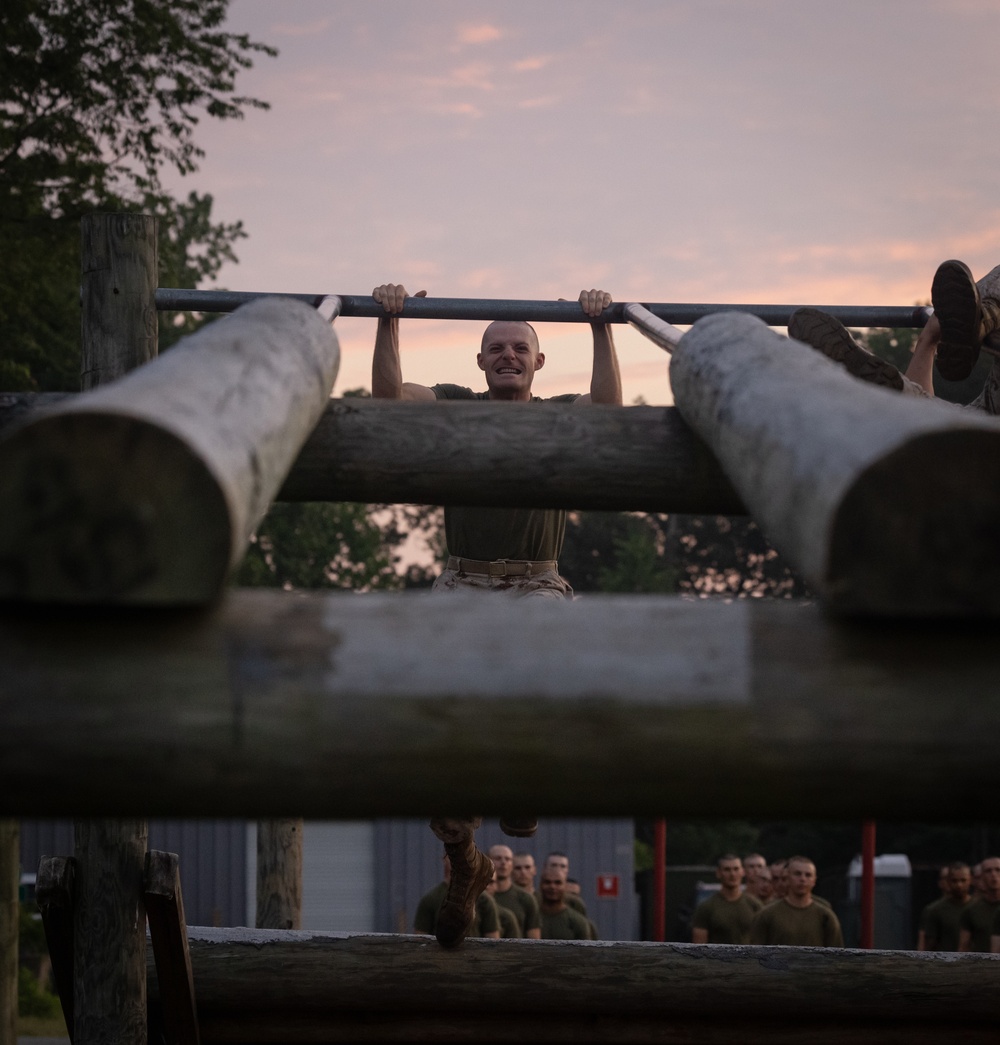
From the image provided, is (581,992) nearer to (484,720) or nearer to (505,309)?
(505,309)

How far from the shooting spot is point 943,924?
10828mm

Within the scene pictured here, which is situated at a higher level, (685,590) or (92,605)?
(685,590)

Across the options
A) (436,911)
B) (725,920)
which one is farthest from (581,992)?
(725,920)

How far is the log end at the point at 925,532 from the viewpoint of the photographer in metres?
1.81

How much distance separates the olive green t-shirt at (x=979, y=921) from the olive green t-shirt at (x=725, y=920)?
1.67 m

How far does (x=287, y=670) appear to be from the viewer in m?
1.90

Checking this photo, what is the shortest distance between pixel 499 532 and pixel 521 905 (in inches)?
224

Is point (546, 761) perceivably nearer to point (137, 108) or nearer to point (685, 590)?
point (137, 108)

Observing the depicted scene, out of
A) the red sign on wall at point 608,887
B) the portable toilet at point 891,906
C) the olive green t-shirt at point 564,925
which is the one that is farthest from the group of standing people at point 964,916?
the red sign on wall at point 608,887

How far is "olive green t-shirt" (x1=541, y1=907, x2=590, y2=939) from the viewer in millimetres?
10530

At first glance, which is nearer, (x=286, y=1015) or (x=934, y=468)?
(x=934, y=468)

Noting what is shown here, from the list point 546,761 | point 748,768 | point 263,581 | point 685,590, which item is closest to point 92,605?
point 546,761

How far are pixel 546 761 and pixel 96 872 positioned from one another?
3001mm

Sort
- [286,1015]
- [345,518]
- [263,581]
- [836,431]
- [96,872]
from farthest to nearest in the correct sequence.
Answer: [345,518], [263,581], [286,1015], [96,872], [836,431]
